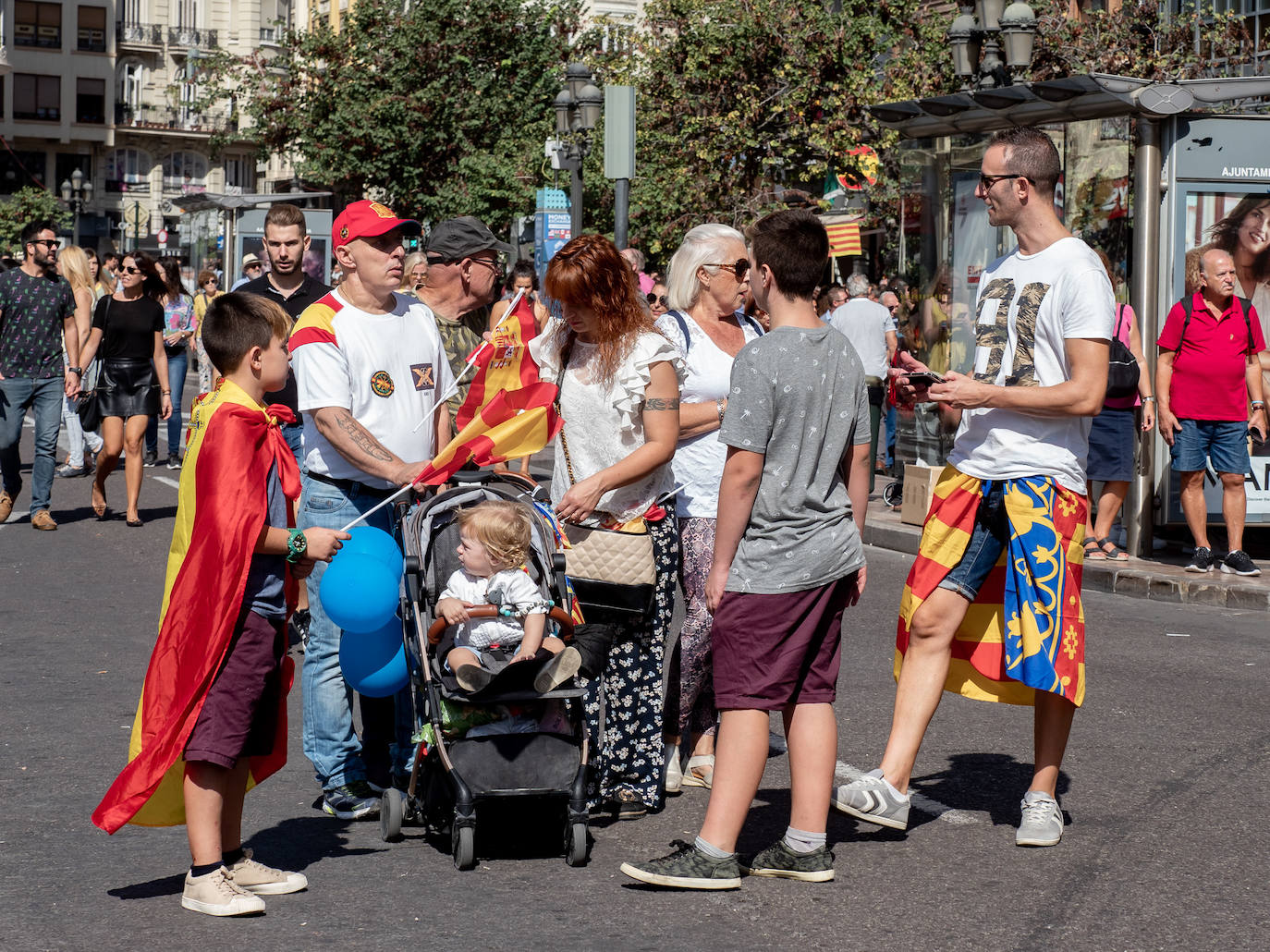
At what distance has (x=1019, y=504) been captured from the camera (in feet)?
16.9

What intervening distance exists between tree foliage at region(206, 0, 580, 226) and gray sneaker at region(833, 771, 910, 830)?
3544 cm

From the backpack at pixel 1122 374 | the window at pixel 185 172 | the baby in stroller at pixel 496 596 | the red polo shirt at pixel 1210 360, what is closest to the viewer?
the baby in stroller at pixel 496 596

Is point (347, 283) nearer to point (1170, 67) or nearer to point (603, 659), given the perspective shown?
point (603, 659)

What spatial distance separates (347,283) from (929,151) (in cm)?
921

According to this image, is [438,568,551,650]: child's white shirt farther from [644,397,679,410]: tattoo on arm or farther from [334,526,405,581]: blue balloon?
[644,397,679,410]: tattoo on arm

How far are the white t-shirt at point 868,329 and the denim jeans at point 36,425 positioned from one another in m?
6.30

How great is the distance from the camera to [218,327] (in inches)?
182

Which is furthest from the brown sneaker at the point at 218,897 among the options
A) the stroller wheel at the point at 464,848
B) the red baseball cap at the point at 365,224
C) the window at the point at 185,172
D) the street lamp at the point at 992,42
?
the window at the point at 185,172

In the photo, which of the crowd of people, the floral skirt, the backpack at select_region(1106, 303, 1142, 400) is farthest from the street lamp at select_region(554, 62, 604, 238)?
the floral skirt

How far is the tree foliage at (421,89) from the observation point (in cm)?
4078

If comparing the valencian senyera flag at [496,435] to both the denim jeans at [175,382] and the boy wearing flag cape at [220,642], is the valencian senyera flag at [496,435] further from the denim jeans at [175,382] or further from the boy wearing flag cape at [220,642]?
the denim jeans at [175,382]

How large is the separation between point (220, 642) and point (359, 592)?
536 millimetres

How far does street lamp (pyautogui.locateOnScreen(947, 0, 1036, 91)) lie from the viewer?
597 inches

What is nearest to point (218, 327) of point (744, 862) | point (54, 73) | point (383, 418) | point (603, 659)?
point (383, 418)
